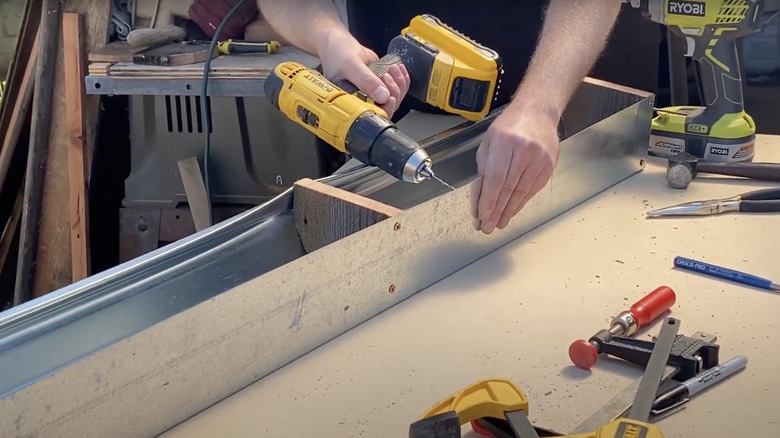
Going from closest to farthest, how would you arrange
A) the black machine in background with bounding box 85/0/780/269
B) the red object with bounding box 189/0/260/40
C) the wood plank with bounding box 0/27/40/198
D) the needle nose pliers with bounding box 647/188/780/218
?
1. the needle nose pliers with bounding box 647/188/780/218
2. the black machine in background with bounding box 85/0/780/269
3. the red object with bounding box 189/0/260/40
4. the wood plank with bounding box 0/27/40/198

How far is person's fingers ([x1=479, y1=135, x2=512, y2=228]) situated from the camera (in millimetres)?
907

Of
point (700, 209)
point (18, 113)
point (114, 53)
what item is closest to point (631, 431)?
point (700, 209)

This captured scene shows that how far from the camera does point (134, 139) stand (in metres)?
1.79

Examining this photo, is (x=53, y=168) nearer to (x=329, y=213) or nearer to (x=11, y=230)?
(x=11, y=230)

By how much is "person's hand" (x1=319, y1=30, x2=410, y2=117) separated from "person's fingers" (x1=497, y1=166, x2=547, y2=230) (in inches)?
8.5

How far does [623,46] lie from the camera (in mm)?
1507

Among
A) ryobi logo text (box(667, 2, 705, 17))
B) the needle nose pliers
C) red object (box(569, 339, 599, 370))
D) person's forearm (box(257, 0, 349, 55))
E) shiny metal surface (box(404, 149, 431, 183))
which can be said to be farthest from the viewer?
person's forearm (box(257, 0, 349, 55))

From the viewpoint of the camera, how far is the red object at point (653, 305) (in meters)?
0.79

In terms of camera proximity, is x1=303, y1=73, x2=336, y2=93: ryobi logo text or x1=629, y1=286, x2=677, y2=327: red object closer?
x1=629, y1=286, x2=677, y2=327: red object

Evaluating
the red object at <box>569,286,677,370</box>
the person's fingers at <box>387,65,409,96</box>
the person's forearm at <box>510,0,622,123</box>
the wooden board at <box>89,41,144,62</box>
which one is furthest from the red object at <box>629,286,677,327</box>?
the wooden board at <box>89,41,144,62</box>

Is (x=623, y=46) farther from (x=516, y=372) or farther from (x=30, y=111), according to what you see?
(x=30, y=111)

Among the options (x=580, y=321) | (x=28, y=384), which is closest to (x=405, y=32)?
(x=580, y=321)

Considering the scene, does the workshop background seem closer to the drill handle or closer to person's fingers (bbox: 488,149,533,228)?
the drill handle

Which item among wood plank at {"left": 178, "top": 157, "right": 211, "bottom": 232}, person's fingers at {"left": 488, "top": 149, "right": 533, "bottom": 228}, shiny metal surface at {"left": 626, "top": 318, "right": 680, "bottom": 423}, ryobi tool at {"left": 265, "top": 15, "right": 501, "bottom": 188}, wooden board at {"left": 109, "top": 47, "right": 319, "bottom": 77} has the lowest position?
wood plank at {"left": 178, "top": 157, "right": 211, "bottom": 232}
